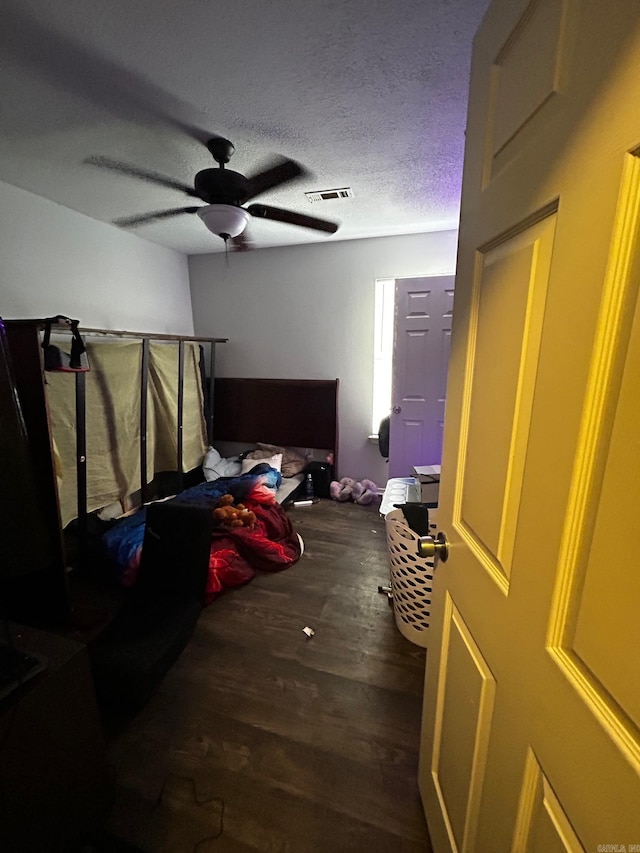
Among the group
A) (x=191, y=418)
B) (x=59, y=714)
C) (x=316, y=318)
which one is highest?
(x=316, y=318)

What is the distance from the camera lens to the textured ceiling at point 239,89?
1.15 m

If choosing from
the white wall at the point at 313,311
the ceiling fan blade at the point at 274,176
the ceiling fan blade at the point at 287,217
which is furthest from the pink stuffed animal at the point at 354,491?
the ceiling fan blade at the point at 274,176

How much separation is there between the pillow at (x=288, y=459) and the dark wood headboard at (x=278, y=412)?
7 cm

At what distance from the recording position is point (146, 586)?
1905 mm

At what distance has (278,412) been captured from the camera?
3.79 meters

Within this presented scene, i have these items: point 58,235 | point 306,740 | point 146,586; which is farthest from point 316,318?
point 306,740

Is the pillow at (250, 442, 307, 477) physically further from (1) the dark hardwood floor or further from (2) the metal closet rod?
(1) the dark hardwood floor

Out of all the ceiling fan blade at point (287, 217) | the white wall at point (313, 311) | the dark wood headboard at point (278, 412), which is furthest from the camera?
the dark wood headboard at point (278, 412)

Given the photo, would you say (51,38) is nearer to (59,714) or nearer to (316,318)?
(59,714)

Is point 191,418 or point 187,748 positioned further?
point 191,418

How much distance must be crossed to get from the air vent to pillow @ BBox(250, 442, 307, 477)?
91.8 inches

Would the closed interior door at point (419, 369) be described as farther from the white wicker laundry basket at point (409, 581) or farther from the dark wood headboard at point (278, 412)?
the white wicker laundry basket at point (409, 581)

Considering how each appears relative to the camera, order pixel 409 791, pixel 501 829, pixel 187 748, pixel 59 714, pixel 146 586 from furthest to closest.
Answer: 1. pixel 146 586
2. pixel 187 748
3. pixel 409 791
4. pixel 59 714
5. pixel 501 829

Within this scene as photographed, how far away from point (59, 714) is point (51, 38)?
221 centimetres
